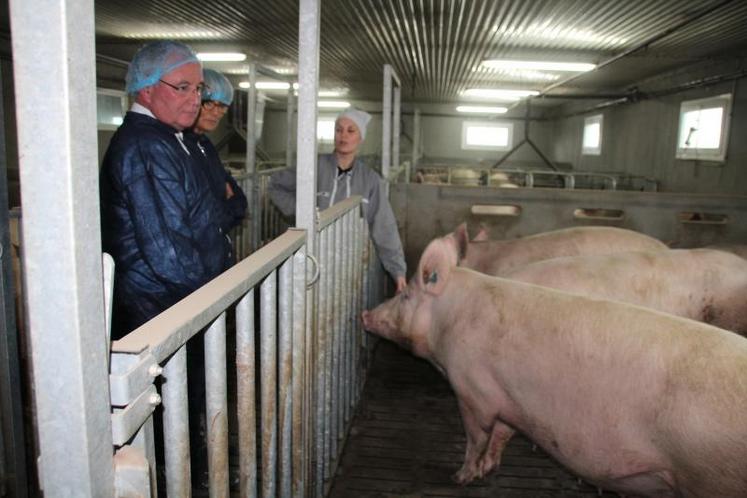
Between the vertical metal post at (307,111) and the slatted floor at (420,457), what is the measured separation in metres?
1.54

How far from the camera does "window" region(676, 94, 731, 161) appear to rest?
31.7ft

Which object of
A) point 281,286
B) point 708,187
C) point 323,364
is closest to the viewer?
point 281,286

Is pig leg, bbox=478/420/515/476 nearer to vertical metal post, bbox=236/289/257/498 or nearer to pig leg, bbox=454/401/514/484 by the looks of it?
pig leg, bbox=454/401/514/484

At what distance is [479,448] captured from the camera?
9.96 feet

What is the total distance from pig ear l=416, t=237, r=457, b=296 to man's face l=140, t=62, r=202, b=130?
5.08ft

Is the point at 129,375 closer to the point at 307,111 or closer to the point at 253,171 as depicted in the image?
the point at 307,111

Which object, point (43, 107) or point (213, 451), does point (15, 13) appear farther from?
point (213, 451)

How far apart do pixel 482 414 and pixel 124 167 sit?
202cm

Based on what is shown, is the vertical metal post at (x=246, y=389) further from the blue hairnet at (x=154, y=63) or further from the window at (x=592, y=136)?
the window at (x=592, y=136)

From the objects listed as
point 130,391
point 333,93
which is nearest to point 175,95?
point 130,391

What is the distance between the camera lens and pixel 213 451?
1.29m

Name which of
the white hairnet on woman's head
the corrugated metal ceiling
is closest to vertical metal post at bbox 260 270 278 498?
the white hairnet on woman's head

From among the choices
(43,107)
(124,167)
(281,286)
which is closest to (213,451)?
(281,286)

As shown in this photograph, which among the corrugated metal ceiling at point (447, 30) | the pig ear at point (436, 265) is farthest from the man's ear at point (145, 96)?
the corrugated metal ceiling at point (447, 30)
